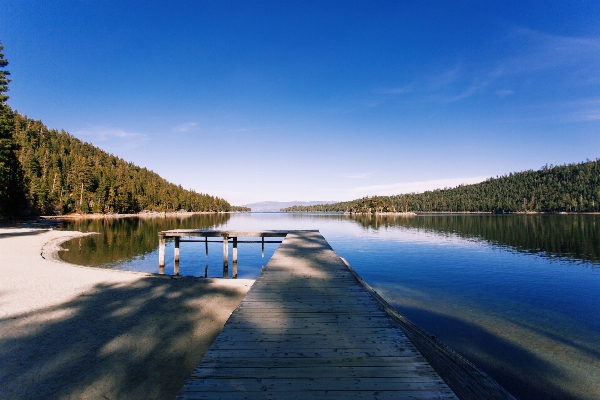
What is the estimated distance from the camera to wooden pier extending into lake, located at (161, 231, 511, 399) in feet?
11.8

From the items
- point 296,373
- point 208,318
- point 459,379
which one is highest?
point 296,373

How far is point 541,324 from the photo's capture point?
1360cm

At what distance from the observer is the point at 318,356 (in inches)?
176

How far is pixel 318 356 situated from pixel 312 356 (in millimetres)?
93

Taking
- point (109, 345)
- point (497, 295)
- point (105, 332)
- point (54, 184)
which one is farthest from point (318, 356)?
point (54, 184)

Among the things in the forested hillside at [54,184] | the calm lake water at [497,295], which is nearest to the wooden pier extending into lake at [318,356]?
the calm lake water at [497,295]

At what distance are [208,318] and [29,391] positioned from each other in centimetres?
491

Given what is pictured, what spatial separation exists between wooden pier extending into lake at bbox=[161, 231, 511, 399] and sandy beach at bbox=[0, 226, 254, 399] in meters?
2.85

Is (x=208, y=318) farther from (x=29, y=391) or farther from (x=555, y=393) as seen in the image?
(x=555, y=393)

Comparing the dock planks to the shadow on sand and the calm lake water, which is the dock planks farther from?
the calm lake water

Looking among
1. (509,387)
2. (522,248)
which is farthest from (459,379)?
(522,248)

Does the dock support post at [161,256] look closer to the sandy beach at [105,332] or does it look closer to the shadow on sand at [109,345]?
the sandy beach at [105,332]

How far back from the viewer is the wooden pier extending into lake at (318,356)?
3590 mm

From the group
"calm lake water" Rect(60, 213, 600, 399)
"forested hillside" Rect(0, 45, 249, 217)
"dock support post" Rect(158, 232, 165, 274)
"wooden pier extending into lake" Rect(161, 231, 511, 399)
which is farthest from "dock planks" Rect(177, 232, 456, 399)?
"forested hillside" Rect(0, 45, 249, 217)
